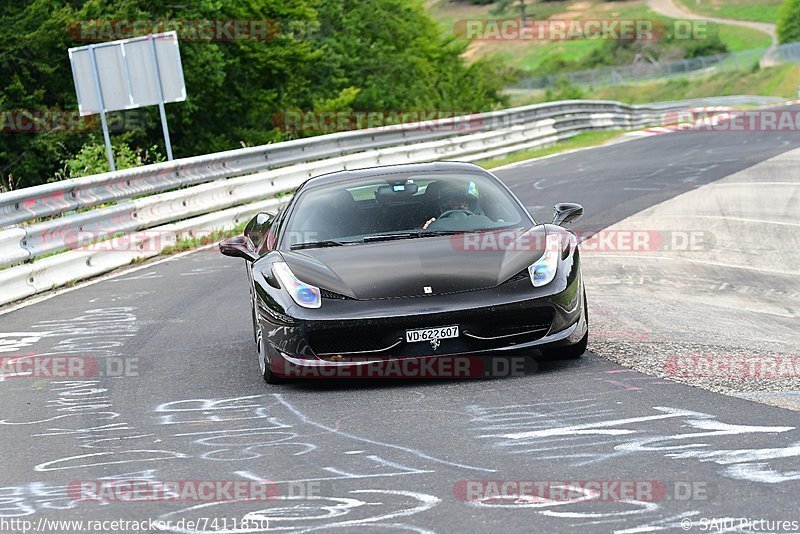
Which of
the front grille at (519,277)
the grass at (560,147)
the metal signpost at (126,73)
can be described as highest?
the metal signpost at (126,73)

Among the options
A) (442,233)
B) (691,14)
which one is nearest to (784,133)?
(442,233)

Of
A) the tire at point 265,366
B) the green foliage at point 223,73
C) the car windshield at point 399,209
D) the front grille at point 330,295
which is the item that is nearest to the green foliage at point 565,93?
the green foliage at point 223,73

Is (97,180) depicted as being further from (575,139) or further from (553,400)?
(575,139)

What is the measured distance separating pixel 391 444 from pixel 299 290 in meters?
1.73

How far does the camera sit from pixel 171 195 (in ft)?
53.1

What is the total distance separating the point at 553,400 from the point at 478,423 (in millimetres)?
589

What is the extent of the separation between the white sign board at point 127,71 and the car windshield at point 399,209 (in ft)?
39.3

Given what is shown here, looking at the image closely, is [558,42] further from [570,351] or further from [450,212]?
[570,351]

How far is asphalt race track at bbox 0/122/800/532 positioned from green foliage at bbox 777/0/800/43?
113m

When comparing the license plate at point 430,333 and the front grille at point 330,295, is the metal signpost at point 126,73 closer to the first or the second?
the front grille at point 330,295

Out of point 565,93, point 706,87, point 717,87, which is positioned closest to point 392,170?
point 565,93

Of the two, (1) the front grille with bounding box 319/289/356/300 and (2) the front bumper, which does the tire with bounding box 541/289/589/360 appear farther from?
(1) the front grille with bounding box 319/289/356/300

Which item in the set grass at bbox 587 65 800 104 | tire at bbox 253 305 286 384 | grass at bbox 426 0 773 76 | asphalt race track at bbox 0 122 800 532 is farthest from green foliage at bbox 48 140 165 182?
grass at bbox 426 0 773 76

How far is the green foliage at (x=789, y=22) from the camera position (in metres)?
114
